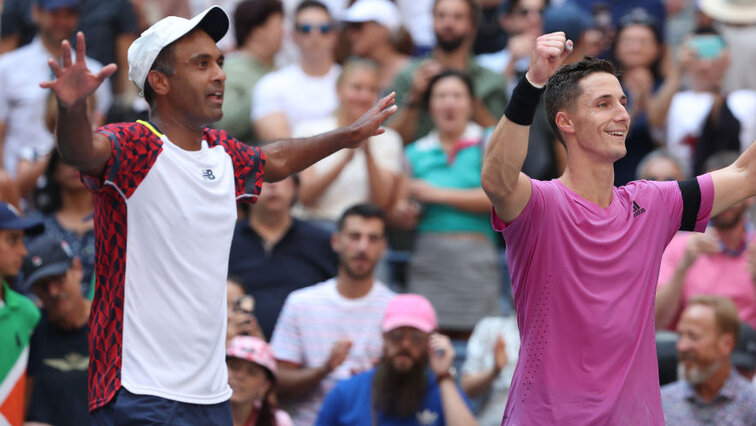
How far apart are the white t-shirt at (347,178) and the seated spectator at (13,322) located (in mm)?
2606

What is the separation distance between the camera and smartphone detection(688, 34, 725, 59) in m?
9.59

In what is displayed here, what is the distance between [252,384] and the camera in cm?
668

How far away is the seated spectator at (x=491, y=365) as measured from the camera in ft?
24.2

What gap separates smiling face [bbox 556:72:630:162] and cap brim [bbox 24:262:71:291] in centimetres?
329

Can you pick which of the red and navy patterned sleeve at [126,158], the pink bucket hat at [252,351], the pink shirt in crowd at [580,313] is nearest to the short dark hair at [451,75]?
the pink bucket hat at [252,351]

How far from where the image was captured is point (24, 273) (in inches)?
276

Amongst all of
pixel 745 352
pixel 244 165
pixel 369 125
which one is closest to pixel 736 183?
pixel 369 125

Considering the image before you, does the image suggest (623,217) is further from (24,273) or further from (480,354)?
(24,273)

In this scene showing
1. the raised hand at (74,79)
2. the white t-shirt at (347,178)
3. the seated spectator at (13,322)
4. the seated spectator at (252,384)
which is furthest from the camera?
the white t-shirt at (347,178)

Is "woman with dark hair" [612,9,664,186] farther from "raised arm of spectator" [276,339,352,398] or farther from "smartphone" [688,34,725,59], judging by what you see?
"raised arm of spectator" [276,339,352,398]

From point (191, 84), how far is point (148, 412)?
48.4 inches

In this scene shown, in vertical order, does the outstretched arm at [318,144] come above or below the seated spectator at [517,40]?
below

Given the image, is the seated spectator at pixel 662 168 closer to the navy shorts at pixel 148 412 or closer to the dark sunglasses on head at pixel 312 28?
the dark sunglasses on head at pixel 312 28

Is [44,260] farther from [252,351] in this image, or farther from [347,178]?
[347,178]
